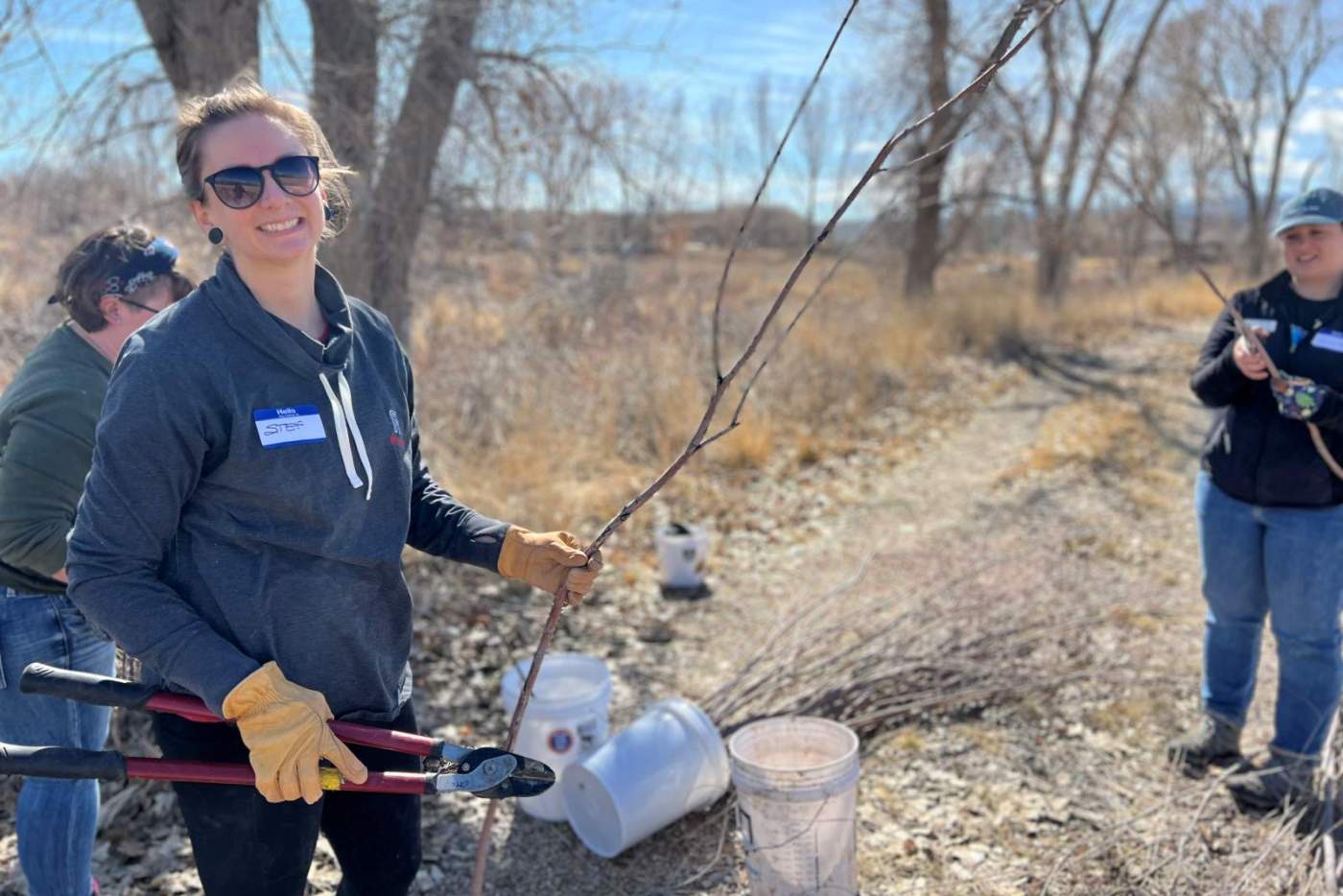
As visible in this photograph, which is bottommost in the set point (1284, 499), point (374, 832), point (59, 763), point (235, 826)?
point (374, 832)

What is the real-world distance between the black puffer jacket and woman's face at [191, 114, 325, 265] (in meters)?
2.97

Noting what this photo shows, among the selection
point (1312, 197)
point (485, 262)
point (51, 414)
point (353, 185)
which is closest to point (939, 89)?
point (485, 262)

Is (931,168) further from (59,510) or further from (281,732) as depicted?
(281,732)

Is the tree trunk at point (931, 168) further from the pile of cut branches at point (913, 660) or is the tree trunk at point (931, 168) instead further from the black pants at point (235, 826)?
the black pants at point (235, 826)

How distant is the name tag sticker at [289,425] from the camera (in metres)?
1.59

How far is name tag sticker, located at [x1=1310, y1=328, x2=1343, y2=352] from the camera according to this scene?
3.14 metres

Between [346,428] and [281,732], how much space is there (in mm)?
516

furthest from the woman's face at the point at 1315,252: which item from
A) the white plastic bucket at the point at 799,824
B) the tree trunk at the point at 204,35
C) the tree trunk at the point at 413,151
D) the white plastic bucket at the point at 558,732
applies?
the tree trunk at the point at 204,35

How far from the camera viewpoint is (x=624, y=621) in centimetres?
511

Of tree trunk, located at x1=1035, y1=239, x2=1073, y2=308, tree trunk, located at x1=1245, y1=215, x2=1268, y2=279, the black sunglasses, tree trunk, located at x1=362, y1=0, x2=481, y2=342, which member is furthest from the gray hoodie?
tree trunk, located at x1=1245, y1=215, x2=1268, y2=279

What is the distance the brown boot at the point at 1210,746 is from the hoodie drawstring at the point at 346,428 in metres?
3.11

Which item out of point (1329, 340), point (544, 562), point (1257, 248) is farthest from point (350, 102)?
point (1257, 248)

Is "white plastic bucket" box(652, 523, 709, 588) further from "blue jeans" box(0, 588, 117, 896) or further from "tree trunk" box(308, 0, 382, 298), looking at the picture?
"blue jeans" box(0, 588, 117, 896)

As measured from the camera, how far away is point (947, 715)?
3957 mm
